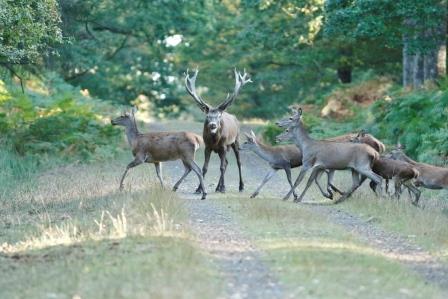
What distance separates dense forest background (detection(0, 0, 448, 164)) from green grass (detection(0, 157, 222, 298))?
348cm

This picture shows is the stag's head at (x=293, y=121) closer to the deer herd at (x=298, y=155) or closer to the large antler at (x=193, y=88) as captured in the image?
the deer herd at (x=298, y=155)

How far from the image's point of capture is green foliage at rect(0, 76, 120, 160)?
2489 centimetres

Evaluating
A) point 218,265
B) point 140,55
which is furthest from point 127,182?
point 140,55

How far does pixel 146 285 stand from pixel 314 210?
6.77 meters

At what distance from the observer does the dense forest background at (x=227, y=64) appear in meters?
22.1

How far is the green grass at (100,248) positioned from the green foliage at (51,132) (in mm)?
7335

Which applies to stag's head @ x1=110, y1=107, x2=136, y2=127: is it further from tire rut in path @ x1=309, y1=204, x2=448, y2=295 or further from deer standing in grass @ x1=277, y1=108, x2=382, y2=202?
tire rut in path @ x1=309, y1=204, x2=448, y2=295

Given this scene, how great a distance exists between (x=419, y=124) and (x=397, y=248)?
1072cm

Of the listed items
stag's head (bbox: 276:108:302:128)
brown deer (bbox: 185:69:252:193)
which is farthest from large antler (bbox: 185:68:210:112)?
stag's head (bbox: 276:108:302:128)

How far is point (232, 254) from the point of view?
10.9 metres

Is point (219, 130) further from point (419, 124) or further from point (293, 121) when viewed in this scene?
point (419, 124)

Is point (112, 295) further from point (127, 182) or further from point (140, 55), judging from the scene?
point (140, 55)

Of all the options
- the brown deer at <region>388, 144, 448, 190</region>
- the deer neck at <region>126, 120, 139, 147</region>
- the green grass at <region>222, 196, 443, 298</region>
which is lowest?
the green grass at <region>222, 196, 443, 298</region>

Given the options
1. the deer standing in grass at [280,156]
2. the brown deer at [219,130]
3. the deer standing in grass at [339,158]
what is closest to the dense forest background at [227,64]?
the brown deer at [219,130]
